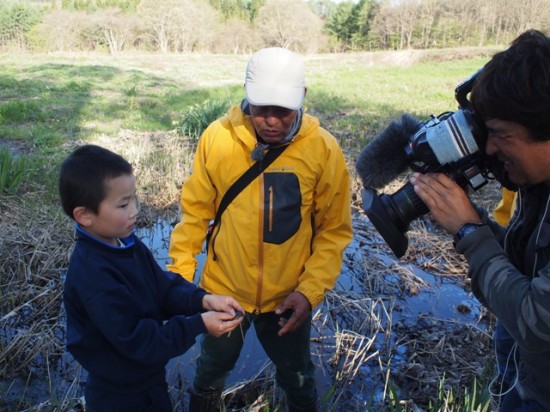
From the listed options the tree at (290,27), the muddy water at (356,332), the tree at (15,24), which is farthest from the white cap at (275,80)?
the tree at (290,27)

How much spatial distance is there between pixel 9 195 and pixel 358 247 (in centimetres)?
320

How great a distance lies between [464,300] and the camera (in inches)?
132

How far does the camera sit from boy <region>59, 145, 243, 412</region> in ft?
4.31

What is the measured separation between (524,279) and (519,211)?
0.27 m

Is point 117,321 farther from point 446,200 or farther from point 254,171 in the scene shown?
point 446,200

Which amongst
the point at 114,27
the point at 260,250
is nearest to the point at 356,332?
the point at 260,250

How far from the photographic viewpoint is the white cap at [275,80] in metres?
1.59

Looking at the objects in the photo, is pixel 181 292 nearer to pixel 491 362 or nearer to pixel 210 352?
pixel 210 352

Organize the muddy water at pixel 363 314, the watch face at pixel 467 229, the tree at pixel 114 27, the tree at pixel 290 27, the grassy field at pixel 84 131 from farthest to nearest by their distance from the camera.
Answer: the tree at pixel 290 27 → the tree at pixel 114 27 → the grassy field at pixel 84 131 → the muddy water at pixel 363 314 → the watch face at pixel 467 229

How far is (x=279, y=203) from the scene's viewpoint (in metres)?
1.70

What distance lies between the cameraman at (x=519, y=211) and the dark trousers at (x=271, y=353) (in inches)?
33.1

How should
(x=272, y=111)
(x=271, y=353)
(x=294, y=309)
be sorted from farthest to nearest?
(x=271, y=353)
(x=294, y=309)
(x=272, y=111)

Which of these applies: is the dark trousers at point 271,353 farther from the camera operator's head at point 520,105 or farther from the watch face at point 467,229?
the camera operator's head at point 520,105

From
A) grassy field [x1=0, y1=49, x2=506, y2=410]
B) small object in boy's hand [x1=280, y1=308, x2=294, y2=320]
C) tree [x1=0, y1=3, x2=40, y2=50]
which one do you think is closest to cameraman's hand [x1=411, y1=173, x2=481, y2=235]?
small object in boy's hand [x1=280, y1=308, x2=294, y2=320]
